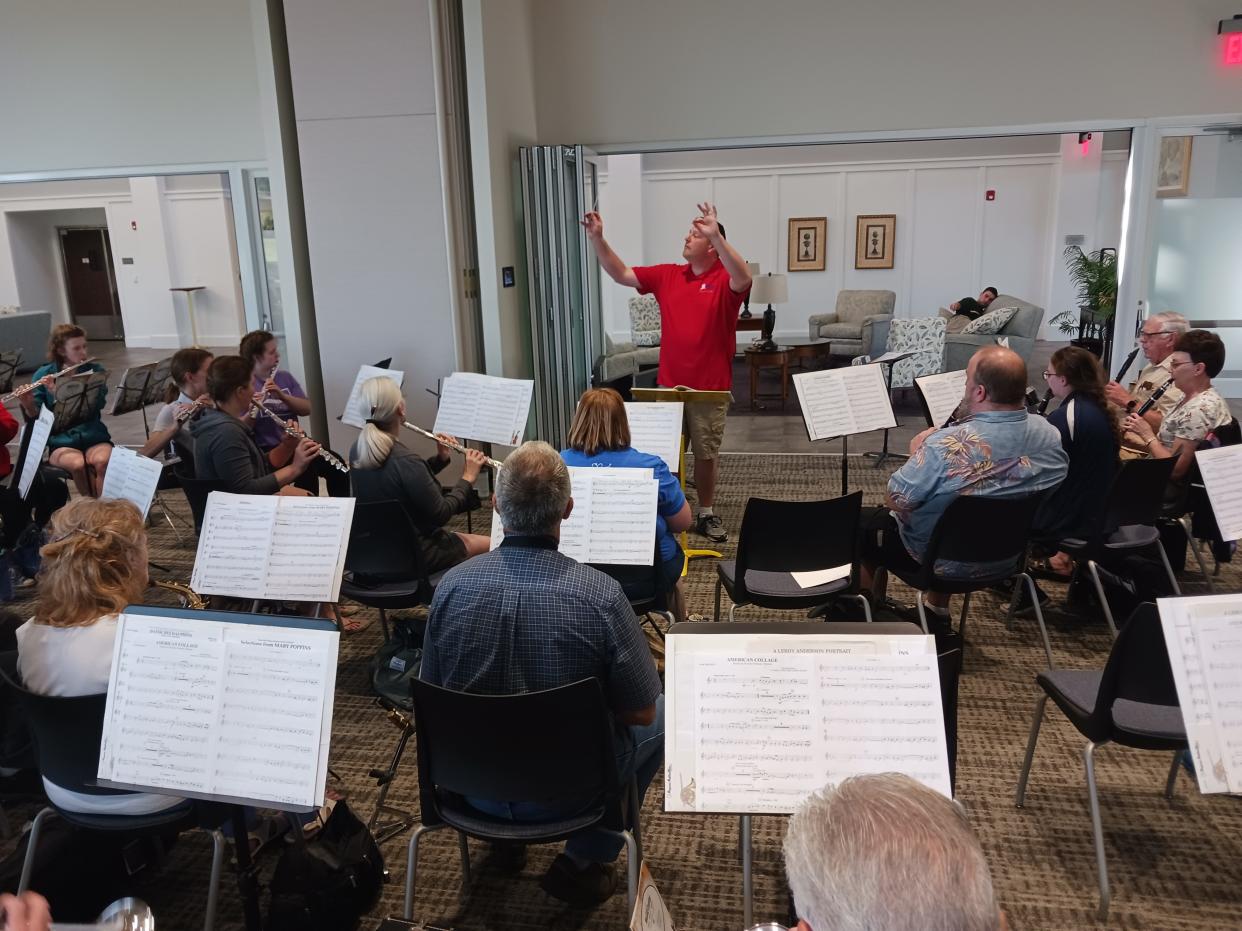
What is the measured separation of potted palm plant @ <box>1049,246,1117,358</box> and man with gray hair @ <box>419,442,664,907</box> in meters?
8.01

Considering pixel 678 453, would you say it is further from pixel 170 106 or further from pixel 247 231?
pixel 170 106

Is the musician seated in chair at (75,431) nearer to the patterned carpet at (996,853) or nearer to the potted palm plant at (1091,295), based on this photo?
the patterned carpet at (996,853)

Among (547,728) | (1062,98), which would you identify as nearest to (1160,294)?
(1062,98)

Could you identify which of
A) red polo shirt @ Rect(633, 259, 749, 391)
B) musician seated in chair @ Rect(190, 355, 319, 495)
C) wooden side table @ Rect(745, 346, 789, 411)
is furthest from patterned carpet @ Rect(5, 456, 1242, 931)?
wooden side table @ Rect(745, 346, 789, 411)

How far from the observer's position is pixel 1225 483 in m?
3.25

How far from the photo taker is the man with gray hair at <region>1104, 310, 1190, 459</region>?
14.6ft

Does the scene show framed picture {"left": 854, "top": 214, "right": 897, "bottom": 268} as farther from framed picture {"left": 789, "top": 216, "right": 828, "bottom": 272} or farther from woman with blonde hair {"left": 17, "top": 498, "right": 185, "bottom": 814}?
woman with blonde hair {"left": 17, "top": 498, "right": 185, "bottom": 814}

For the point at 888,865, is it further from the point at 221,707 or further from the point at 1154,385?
the point at 1154,385

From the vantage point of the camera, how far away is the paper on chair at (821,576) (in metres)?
3.48

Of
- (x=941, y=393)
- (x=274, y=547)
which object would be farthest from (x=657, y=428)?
(x=274, y=547)

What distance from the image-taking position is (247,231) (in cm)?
727

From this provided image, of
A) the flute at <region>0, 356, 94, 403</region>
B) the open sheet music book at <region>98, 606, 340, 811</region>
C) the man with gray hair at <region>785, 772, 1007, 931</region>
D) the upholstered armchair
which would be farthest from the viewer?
the upholstered armchair

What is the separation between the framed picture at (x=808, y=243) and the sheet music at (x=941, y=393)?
26.1ft

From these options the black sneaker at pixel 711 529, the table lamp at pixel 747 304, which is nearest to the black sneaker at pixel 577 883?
the black sneaker at pixel 711 529
